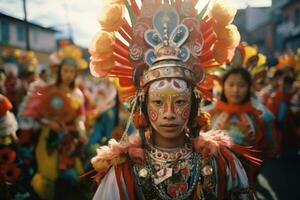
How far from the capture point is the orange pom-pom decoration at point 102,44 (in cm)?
293

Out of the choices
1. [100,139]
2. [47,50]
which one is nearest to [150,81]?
[100,139]

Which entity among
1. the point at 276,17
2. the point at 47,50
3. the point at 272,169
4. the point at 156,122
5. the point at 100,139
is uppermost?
the point at 276,17

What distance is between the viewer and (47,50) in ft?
134

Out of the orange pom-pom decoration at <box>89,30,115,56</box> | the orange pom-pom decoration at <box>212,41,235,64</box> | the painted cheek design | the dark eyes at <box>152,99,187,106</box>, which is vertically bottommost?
the painted cheek design

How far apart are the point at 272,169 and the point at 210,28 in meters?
6.20

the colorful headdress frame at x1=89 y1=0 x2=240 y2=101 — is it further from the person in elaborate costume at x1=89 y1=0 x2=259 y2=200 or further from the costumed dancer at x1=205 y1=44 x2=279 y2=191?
the costumed dancer at x1=205 y1=44 x2=279 y2=191

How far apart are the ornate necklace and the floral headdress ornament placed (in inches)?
16.1

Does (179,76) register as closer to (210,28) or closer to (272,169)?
(210,28)

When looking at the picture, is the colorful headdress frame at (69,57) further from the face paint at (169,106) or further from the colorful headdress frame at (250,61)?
the face paint at (169,106)

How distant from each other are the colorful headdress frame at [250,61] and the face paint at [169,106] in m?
2.64

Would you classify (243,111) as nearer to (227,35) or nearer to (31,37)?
(227,35)

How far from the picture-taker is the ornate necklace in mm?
2850

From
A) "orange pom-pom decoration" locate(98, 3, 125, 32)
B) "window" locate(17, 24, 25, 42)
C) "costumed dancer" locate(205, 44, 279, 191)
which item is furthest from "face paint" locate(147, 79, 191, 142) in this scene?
"window" locate(17, 24, 25, 42)

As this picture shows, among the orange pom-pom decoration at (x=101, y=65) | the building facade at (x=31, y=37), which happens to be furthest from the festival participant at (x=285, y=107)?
the building facade at (x=31, y=37)
